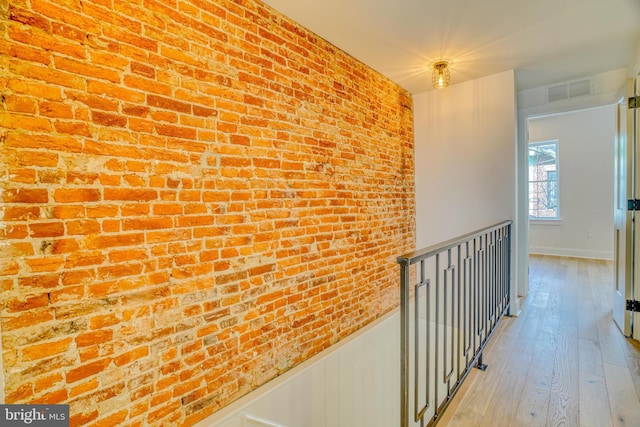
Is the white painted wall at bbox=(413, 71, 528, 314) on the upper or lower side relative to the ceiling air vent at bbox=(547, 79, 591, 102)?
lower

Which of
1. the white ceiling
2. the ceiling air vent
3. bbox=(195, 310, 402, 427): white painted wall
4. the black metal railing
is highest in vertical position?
the white ceiling

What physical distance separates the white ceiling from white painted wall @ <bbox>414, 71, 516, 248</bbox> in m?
0.31

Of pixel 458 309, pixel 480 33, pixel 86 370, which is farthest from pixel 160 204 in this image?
pixel 480 33

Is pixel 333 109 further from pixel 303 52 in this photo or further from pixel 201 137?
pixel 201 137

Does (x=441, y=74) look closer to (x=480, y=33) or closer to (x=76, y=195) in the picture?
(x=480, y=33)

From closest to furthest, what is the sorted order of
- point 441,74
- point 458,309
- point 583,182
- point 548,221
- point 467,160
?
1. point 458,309
2. point 441,74
3. point 467,160
4. point 583,182
5. point 548,221

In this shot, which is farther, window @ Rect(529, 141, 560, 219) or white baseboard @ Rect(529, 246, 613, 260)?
window @ Rect(529, 141, 560, 219)

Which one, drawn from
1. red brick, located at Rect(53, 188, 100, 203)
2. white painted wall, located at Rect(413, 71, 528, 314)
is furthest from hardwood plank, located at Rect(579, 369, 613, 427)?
red brick, located at Rect(53, 188, 100, 203)

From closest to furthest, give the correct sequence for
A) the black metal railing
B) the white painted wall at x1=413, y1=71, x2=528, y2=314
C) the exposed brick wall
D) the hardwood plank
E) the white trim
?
the exposed brick wall → the black metal railing → the hardwood plank → the white painted wall at x1=413, y1=71, x2=528, y2=314 → the white trim

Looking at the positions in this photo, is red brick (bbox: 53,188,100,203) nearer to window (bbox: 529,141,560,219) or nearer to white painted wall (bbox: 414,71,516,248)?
white painted wall (bbox: 414,71,516,248)

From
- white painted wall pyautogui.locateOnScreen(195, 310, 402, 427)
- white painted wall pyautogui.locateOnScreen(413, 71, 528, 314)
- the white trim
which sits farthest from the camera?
the white trim

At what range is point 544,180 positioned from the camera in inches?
245

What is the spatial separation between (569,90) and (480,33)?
1802 mm

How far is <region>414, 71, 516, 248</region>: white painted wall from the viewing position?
126 inches
